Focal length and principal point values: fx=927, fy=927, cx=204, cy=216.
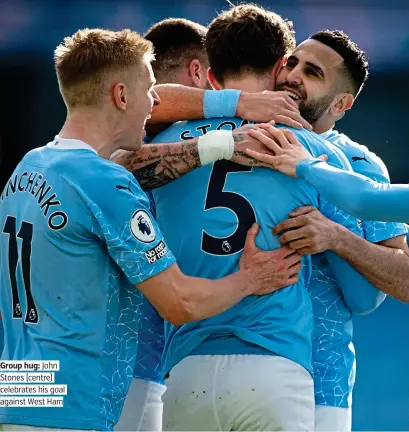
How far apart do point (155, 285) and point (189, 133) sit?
820 millimetres

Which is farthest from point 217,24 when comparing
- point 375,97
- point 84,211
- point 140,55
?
point 375,97

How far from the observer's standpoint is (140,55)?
371 centimetres

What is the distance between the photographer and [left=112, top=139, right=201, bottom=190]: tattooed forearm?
372 cm

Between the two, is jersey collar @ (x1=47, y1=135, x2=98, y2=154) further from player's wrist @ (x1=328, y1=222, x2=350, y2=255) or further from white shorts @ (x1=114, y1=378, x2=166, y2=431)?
white shorts @ (x1=114, y1=378, x2=166, y2=431)

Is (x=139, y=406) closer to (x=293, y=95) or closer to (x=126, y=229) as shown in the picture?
(x=126, y=229)

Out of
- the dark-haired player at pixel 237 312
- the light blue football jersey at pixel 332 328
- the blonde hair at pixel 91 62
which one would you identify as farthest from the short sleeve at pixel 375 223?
the blonde hair at pixel 91 62

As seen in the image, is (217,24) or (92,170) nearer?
(92,170)

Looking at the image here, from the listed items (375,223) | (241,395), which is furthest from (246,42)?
(241,395)

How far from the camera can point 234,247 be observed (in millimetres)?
3617

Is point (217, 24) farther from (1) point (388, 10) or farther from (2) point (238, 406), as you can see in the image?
(1) point (388, 10)

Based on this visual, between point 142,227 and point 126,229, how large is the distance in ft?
0.22

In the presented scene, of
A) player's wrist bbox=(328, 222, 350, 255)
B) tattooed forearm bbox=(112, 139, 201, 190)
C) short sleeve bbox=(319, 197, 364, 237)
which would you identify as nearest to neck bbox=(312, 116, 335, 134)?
short sleeve bbox=(319, 197, 364, 237)

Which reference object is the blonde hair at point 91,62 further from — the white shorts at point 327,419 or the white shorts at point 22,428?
the white shorts at point 327,419

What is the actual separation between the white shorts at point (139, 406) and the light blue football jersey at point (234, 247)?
896 millimetres
